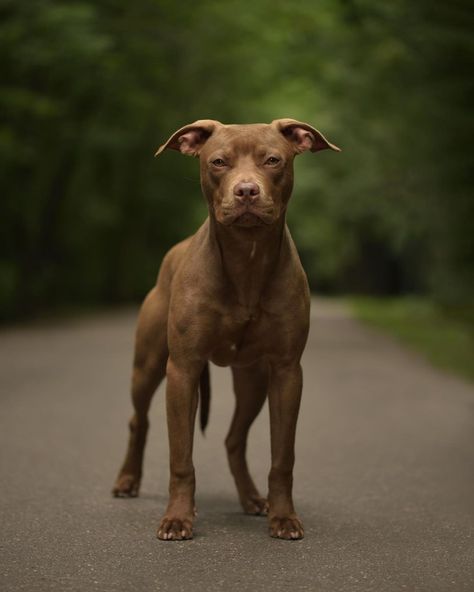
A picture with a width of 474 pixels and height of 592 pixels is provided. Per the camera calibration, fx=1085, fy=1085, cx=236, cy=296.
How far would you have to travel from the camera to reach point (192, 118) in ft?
109

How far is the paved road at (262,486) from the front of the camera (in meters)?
4.54

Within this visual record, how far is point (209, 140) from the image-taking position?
5.21 meters

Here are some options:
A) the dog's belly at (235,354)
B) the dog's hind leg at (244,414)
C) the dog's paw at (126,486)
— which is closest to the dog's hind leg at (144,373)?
the dog's paw at (126,486)

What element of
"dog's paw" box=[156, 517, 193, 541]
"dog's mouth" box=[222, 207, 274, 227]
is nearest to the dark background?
"dog's mouth" box=[222, 207, 274, 227]

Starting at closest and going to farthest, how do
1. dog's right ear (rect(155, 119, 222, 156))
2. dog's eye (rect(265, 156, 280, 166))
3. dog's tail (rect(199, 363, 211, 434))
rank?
1. dog's eye (rect(265, 156, 280, 166))
2. dog's right ear (rect(155, 119, 222, 156))
3. dog's tail (rect(199, 363, 211, 434))

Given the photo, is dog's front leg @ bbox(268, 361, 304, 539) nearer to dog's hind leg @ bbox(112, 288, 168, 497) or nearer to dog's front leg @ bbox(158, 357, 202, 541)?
dog's front leg @ bbox(158, 357, 202, 541)

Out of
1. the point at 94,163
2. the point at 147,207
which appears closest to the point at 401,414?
the point at 94,163

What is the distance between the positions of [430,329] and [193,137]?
16270mm

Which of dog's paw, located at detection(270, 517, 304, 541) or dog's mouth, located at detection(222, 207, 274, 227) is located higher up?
dog's mouth, located at detection(222, 207, 274, 227)

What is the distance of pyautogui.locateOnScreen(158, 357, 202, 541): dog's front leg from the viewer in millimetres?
5203

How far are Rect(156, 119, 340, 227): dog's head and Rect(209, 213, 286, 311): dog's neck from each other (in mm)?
157

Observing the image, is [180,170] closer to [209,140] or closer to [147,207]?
[147,207]

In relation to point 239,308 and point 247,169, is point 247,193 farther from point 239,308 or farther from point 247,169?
point 239,308

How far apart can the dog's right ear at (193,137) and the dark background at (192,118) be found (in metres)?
8.98
